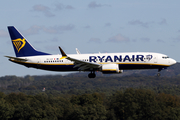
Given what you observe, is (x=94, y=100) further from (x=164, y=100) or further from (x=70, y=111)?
(x=164, y=100)

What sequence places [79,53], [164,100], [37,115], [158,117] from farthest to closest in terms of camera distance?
[164,100] < [158,117] < [37,115] < [79,53]

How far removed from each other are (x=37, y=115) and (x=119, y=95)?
45.1 meters

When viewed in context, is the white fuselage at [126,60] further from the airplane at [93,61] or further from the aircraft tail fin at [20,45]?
the aircraft tail fin at [20,45]

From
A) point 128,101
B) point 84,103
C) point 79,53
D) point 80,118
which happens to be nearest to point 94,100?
point 84,103

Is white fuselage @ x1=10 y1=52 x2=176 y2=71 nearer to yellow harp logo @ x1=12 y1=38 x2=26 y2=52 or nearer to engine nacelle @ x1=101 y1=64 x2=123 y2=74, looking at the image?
engine nacelle @ x1=101 y1=64 x2=123 y2=74

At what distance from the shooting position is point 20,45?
6988cm

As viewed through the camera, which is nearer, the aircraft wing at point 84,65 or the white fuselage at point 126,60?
the aircraft wing at point 84,65

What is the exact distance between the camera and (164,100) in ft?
521

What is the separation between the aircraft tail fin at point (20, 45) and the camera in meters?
69.2

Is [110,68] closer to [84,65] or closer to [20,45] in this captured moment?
[84,65]

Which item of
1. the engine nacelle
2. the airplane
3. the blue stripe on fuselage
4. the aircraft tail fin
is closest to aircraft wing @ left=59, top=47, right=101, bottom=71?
the airplane

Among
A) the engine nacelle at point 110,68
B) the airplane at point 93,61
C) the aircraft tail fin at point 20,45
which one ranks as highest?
the aircraft tail fin at point 20,45

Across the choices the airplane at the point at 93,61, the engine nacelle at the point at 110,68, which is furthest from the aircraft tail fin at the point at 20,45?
the engine nacelle at the point at 110,68

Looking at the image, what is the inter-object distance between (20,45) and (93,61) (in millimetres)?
16918
